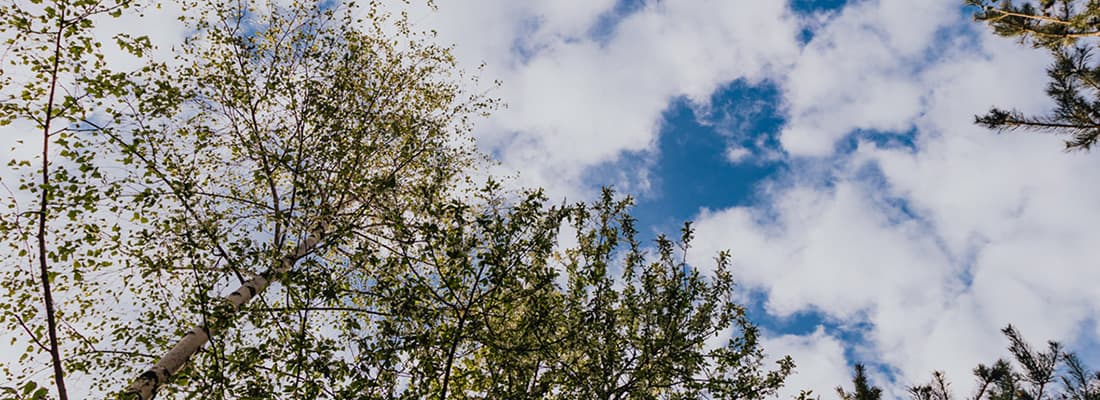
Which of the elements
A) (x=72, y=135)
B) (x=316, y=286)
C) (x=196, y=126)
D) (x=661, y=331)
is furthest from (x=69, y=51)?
(x=661, y=331)

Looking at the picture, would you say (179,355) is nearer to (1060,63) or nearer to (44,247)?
(44,247)

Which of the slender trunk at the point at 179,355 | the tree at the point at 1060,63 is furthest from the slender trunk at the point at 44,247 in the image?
the tree at the point at 1060,63

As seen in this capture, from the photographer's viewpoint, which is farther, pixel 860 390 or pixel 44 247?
pixel 860 390

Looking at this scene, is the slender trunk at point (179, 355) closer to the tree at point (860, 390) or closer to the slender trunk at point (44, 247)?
the slender trunk at point (44, 247)

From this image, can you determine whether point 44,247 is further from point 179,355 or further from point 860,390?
point 860,390

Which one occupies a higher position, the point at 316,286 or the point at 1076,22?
the point at 1076,22

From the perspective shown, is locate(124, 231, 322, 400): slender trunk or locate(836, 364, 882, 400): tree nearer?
locate(124, 231, 322, 400): slender trunk

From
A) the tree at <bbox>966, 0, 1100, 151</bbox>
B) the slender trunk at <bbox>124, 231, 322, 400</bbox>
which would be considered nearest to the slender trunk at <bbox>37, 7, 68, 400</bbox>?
the slender trunk at <bbox>124, 231, 322, 400</bbox>

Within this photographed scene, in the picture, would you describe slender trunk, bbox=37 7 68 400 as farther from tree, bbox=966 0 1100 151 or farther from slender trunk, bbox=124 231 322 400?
tree, bbox=966 0 1100 151

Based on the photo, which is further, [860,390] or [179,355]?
[860,390]

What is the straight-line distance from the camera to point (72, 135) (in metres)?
7.93

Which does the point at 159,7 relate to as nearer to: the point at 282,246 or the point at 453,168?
the point at 282,246

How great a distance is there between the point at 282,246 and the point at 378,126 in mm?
3931

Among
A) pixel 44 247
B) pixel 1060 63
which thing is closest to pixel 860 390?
pixel 1060 63
